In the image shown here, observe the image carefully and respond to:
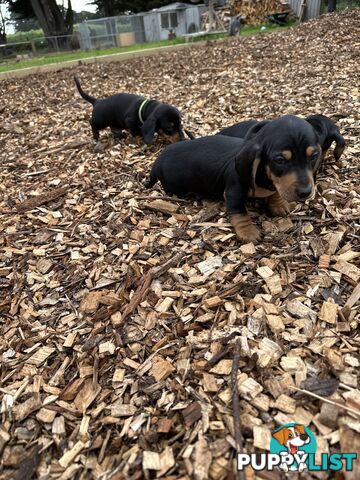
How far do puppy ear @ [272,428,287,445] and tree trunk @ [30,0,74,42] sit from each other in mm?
36263

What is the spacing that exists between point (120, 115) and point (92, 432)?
496 centimetres

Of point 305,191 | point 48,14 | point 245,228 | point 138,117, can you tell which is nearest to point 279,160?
point 305,191

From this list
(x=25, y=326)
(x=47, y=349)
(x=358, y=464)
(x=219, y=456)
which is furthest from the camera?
(x=25, y=326)

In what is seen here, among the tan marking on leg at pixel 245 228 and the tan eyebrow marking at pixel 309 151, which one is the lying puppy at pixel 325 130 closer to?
the tan eyebrow marking at pixel 309 151

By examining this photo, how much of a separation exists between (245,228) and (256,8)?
20.1m

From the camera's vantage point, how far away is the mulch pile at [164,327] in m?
1.86

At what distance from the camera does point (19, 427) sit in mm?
2066

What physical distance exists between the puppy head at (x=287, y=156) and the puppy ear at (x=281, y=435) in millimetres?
1518

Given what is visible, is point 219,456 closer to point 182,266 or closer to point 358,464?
point 358,464

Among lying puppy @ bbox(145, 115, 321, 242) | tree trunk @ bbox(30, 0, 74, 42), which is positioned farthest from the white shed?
lying puppy @ bbox(145, 115, 321, 242)

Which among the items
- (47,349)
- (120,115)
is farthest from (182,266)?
(120,115)

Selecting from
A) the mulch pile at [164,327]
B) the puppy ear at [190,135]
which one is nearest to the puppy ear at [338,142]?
the mulch pile at [164,327]

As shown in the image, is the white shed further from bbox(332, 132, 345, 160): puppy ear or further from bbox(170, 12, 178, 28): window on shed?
bbox(332, 132, 345, 160): puppy ear

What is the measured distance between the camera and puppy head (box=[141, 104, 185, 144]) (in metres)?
5.46
